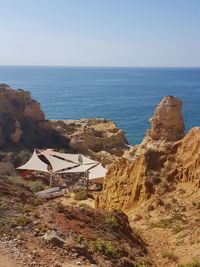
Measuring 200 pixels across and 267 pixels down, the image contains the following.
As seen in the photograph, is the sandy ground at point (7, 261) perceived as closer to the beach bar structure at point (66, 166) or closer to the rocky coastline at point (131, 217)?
the rocky coastline at point (131, 217)

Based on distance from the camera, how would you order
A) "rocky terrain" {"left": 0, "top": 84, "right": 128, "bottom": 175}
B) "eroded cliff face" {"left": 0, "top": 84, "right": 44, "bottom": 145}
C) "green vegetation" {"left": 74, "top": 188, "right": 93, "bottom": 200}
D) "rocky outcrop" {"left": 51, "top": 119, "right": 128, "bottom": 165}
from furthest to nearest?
"eroded cliff face" {"left": 0, "top": 84, "right": 44, "bottom": 145}
"rocky outcrop" {"left": 51, "top": 119, "right": 128, "bottom": 165}
"rocky terrain" {"left": 0, "top": 84, "right": 128, "bottom": 175}
"green vegetation" {"left": 74, "top": 188, "right": 93, "bottom": 200}

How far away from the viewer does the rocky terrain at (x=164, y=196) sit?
1659 cm

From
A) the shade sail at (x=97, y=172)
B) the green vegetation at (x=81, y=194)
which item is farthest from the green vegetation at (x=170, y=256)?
the shade sail at (x=97, y=172)

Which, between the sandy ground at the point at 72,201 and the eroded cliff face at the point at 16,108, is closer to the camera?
the sandy ground at the point at 72,201

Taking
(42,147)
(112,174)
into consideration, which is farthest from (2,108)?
(112,174)

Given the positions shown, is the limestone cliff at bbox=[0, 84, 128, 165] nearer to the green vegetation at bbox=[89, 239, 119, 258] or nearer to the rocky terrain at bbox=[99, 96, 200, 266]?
the rocky terrain at bbox=[99, 96, 200, 266]

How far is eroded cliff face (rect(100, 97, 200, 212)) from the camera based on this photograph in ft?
68.3

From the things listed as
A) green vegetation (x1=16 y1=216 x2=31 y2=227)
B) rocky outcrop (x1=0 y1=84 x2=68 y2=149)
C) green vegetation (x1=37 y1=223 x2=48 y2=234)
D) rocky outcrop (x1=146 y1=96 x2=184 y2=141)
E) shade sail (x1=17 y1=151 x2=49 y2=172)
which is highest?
rocky outcrop (x1=146 y1=96 x2=184 y2=141)

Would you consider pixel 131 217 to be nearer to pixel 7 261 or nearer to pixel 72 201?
pixel 7 261

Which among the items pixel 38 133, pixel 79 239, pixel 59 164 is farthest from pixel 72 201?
pixel 38 133

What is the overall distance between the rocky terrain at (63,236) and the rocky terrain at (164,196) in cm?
112

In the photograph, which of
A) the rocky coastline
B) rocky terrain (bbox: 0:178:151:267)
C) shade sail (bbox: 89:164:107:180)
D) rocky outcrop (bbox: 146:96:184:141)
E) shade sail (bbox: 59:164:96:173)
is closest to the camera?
rocky terrain (bbox: 0:178:151:267)

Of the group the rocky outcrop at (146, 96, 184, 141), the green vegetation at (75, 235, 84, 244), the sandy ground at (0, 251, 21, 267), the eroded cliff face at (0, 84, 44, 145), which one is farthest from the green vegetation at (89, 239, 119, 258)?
the eroded cliff face at (0, 84, 44, 145)

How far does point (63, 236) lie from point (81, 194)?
56.5ft
